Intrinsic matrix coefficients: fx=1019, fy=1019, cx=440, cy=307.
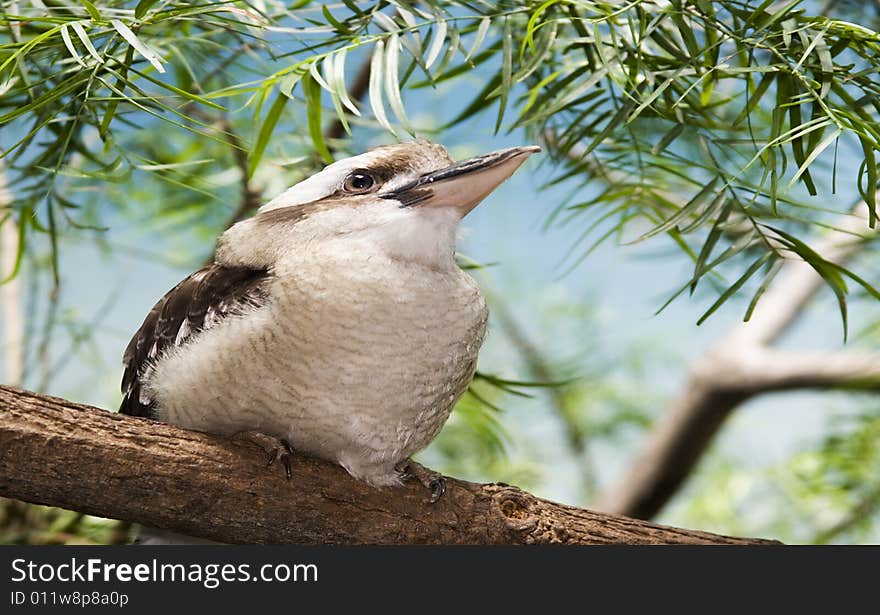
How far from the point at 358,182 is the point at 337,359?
24cm

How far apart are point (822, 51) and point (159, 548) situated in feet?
3.06

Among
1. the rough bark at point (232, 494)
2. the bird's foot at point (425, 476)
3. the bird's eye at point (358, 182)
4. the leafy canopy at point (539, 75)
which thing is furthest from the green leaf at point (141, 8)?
the bird's foot at point (425, 476)

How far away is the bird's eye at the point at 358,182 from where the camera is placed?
128cm

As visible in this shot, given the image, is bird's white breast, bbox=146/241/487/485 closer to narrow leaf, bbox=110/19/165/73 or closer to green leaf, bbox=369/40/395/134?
green leaf, bbox=369/40/395/134

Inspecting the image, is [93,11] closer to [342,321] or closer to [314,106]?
[314,106]

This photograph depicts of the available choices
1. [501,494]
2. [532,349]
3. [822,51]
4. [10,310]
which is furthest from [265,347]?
[532,349]

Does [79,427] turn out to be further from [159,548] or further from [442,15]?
[442,15]

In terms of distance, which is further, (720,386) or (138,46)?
(720,386)

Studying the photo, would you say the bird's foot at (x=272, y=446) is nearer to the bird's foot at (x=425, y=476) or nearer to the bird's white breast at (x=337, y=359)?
the bird's white breast at (x=337, y=359)

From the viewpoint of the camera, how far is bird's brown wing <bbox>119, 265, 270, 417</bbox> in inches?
48.8

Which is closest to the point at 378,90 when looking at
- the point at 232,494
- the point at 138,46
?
the point at 138,46

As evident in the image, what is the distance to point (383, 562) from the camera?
119 cm

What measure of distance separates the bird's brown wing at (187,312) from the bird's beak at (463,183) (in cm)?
20

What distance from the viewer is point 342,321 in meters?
1.17
